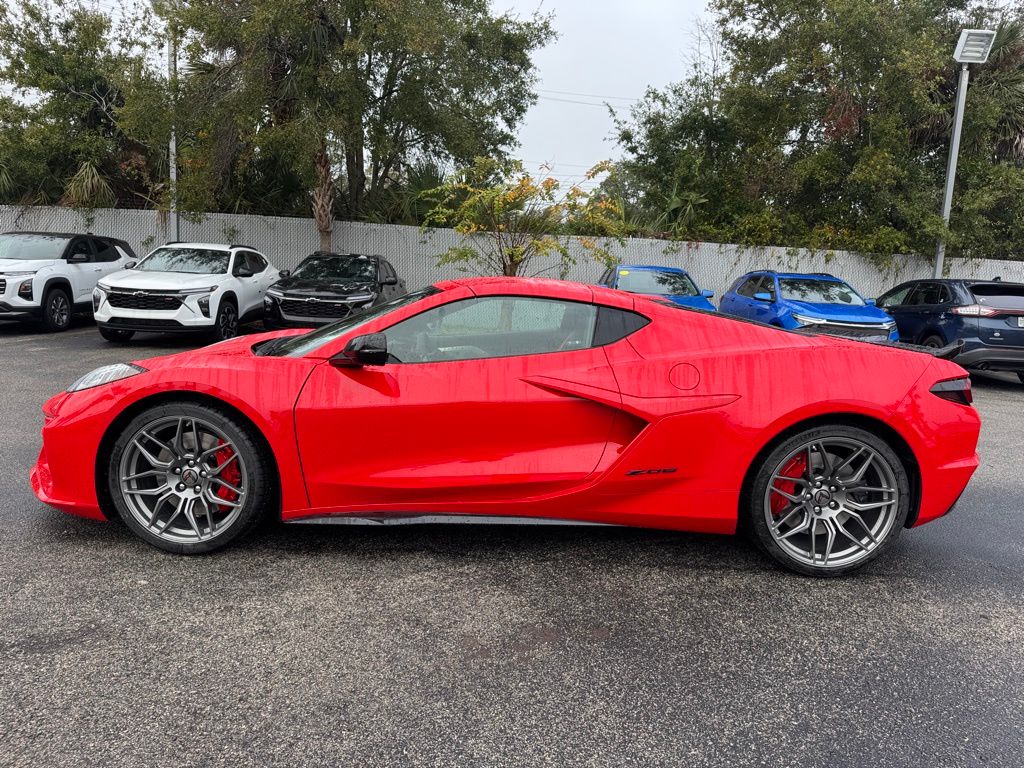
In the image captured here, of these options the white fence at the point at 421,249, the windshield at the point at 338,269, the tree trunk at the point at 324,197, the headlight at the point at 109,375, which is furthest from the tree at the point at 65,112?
the headlight at the point at 109,375

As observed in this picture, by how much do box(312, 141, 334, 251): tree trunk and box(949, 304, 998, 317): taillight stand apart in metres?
12.4

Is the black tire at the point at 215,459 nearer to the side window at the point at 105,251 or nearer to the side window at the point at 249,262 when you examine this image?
the side window at the point at 249,262

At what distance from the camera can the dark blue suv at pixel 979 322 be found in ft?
33.8

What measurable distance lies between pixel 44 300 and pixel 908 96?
18.7 metres

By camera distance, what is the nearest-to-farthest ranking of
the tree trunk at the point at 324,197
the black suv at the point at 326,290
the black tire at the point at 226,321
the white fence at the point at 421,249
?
1. the black tire at the point at 226,321
2. the black suv at the point at 326,290
3. the tree trunk at the point at 324,197
4. the white fence at the point at 421,249

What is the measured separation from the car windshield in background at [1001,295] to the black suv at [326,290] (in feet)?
27.1

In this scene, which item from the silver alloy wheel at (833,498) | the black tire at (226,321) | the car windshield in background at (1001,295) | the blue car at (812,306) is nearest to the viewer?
the silver alloy wheel at (833,498)

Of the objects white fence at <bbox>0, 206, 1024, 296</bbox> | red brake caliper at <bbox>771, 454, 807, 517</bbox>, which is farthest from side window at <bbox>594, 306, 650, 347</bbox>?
white fence at <bbox>0, 206, 1024, 296</bbox>

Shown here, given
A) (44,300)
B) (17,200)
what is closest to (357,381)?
(44,300)

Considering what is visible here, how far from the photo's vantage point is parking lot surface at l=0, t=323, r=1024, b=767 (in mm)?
2373

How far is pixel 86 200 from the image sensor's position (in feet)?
63.6

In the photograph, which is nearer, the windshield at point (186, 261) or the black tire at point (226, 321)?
the black tire at point (226, 321)

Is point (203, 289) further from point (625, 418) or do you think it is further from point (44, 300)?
point (625, 418)

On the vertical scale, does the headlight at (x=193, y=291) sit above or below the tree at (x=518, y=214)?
below
